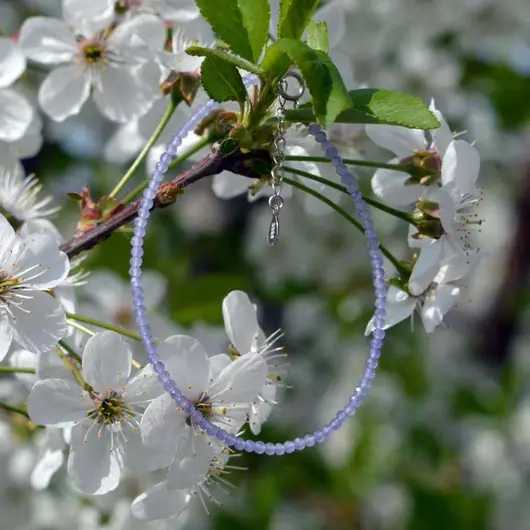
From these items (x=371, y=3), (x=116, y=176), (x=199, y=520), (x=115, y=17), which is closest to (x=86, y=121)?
(x=116, y=176)

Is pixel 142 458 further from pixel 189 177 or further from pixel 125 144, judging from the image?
pixel 125 144

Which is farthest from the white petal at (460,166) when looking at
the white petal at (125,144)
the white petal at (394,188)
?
the white petal at (125,144)

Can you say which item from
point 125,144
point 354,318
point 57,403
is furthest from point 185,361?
point 354,318

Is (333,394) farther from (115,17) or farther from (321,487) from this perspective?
(115,17)

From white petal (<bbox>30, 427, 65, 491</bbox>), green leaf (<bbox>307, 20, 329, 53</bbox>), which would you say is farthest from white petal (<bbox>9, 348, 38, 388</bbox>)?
green leaf (<bbox>307, 20, 329, 53</bbox>)

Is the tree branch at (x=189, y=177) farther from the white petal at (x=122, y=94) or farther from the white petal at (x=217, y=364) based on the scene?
the white petal at (x=122, y=94)

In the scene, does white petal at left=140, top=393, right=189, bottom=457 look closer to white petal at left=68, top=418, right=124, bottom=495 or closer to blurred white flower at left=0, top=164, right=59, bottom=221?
white petal at left=68, top=418, right=124, bottom=495

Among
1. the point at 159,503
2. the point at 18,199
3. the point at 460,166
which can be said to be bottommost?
the point at 159,503
